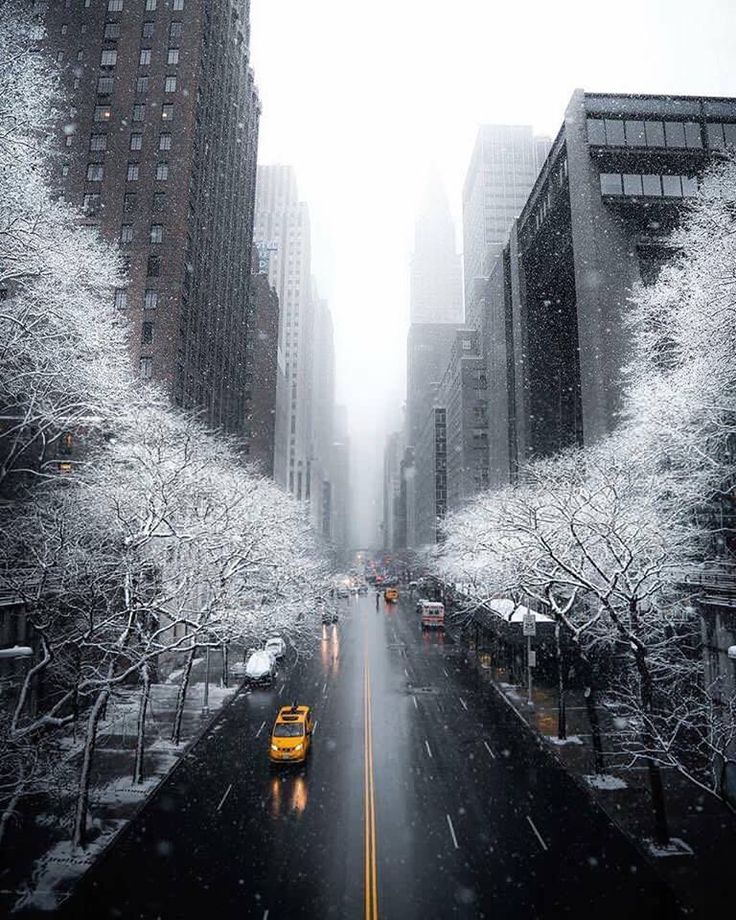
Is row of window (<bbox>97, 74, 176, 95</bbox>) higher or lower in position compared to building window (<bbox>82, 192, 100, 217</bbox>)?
higher

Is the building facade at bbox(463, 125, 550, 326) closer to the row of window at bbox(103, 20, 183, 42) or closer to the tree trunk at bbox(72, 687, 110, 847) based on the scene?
the row of window at bbox(103, 20, 183, 42)

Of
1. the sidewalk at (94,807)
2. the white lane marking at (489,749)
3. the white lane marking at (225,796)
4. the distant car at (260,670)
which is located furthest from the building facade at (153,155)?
the white lane marking at (489,749)

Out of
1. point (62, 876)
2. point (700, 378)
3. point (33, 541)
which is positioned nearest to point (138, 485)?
point (33, 541)

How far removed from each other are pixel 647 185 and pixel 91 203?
4928cm

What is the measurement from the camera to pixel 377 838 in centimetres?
1338

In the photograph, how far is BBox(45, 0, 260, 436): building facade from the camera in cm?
4947

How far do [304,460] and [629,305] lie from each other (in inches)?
5414

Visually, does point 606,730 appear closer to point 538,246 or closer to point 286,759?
point 286,759

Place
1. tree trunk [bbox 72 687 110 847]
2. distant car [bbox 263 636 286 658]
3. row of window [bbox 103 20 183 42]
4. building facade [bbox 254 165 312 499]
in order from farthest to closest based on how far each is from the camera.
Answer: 1. building facade [bbox 254 165 312 499]
2. row of window [bbox 103 20 183 42]
3. distant car [bbox 263 636 286 658]
4. tree trunk [bbox 72 687 110 847]

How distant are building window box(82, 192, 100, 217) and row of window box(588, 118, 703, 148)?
145 feet

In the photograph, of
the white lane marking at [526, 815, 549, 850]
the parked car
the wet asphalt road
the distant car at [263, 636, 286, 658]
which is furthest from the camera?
the parked car

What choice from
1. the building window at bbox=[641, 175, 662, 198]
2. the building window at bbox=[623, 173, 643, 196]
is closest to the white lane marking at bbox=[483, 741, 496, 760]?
the building window at bbox=[623, 173, 643, 196]

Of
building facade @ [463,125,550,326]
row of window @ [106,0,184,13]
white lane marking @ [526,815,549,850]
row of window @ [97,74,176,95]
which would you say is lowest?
white lane marking @ [526,815,549,850]

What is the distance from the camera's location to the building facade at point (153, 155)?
162ft
